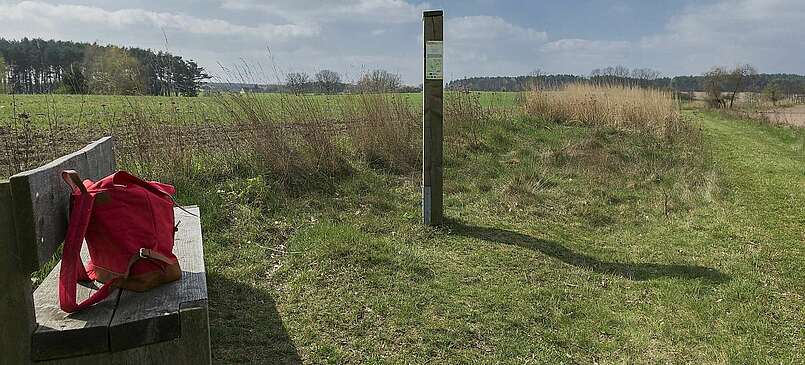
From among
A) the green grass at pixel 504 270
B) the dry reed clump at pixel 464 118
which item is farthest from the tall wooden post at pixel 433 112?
the dry reed clump at pixel 464 118

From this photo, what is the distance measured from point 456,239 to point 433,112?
114cm

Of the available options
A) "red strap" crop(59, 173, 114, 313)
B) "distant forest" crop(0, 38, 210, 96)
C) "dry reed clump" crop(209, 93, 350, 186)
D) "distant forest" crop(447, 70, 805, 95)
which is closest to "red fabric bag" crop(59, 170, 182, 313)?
"red strap" crop(59, 173, 114, 313)

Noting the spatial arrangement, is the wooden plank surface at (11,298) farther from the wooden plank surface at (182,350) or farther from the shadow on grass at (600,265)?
the shadow on grass at (600,265)

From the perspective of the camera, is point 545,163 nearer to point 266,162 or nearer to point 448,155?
point 448,155

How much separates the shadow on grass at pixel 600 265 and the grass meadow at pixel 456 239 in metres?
0.03

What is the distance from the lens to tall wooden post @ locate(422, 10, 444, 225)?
4.90 m

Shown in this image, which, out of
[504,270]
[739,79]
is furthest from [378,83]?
[739,79]

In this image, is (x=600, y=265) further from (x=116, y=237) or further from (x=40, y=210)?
(x=40, y=210)

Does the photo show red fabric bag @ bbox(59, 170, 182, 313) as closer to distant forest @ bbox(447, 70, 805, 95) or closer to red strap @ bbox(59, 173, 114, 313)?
red strap @ bbox(59, 173, 114, 313)

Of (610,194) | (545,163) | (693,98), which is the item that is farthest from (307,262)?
(693,98)

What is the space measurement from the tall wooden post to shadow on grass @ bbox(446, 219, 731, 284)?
0.34 metres

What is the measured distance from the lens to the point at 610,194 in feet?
22.5

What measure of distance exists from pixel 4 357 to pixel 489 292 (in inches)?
108

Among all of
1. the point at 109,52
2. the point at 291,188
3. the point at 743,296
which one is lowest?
the point at 743,296
